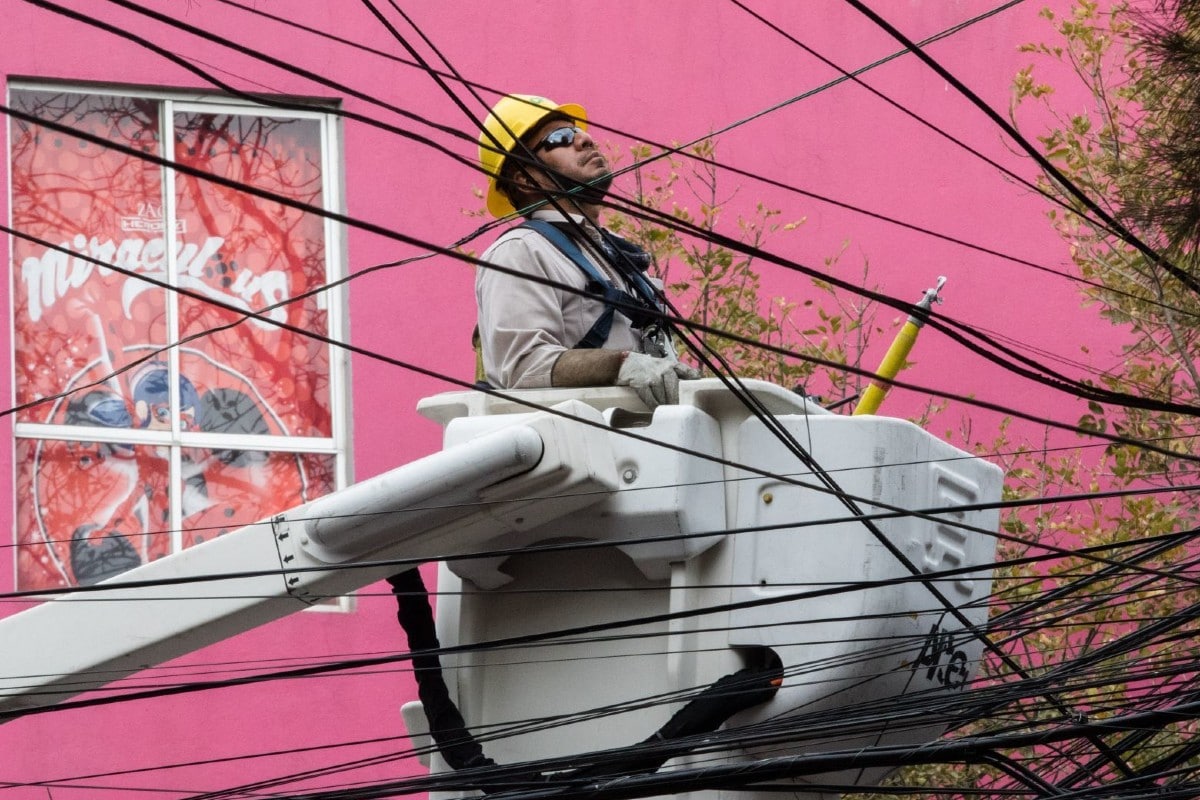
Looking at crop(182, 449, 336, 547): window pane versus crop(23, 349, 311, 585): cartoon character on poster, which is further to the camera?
crop(182, 449, 336, 547): window pane

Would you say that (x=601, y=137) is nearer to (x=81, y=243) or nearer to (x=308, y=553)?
(x=81, y=243)

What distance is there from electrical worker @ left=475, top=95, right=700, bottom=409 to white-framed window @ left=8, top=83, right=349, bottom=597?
2.83 metres

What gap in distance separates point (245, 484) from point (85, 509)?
2.39 ft

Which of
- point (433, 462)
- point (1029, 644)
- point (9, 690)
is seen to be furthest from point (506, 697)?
point (1029, 644)

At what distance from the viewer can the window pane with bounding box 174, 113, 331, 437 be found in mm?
A: 10406

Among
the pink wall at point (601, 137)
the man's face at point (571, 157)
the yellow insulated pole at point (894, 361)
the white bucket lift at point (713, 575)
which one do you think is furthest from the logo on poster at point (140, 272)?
the yellow insulated pole at point (894, 361)

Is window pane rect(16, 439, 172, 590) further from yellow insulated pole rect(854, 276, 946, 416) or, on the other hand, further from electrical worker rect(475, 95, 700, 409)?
yellow insulated pole rect(854, 276, 946, 416)

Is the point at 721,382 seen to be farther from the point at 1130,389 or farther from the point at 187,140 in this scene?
the point at 187,140

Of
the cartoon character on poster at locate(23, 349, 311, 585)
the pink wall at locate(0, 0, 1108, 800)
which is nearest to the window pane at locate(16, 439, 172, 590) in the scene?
the cartoon character on poster at locate(23, 349, 311, 585)

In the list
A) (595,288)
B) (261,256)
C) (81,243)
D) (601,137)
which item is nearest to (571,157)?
(595,288)

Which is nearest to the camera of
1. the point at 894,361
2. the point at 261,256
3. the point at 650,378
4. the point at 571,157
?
the point at 650,378

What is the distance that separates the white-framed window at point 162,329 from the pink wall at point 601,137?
15 cm

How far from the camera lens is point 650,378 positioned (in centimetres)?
646

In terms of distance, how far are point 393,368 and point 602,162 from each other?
135 inches
